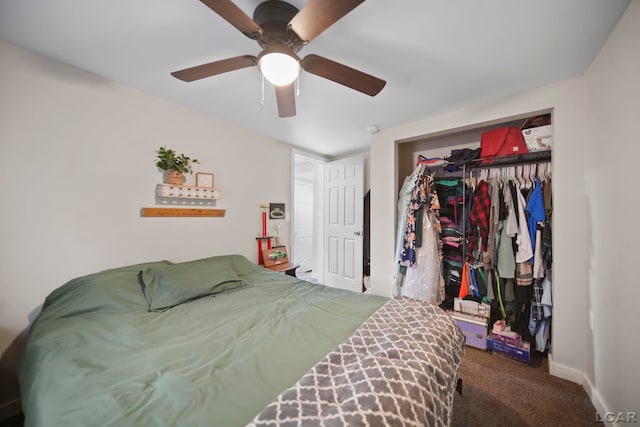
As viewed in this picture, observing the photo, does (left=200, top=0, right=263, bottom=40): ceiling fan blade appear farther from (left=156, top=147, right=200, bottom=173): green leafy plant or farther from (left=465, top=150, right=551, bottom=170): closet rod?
(left=465, top=150, right=551, bottom=170): closet rod

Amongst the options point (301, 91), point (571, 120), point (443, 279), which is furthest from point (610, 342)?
point (301, 91)

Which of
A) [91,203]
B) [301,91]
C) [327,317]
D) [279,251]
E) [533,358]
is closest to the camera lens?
[327,317]

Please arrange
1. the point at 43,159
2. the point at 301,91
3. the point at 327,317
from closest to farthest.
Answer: the point at 327,317, the point at 43,159, the point at 301,91

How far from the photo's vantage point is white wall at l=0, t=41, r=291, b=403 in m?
1.42

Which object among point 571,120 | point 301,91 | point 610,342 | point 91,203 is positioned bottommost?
point 610,342

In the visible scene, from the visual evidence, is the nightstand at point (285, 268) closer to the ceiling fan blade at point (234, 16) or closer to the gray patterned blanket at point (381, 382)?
the gray patterned blanket at point (381, 382)

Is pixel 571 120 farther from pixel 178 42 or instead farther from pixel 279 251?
pixel 279 251

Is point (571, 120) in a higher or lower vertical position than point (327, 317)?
higher

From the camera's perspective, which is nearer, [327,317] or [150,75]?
[327,317]

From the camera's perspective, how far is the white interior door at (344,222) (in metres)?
3.35

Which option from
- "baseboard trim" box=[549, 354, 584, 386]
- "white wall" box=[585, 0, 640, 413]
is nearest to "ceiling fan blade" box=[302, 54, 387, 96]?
"white wall" box=[585, 0, 640, 413]

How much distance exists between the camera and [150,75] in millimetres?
1722

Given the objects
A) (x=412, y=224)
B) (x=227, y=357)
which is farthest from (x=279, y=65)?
(x=412, y=224)

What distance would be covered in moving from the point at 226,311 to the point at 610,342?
229 cm
